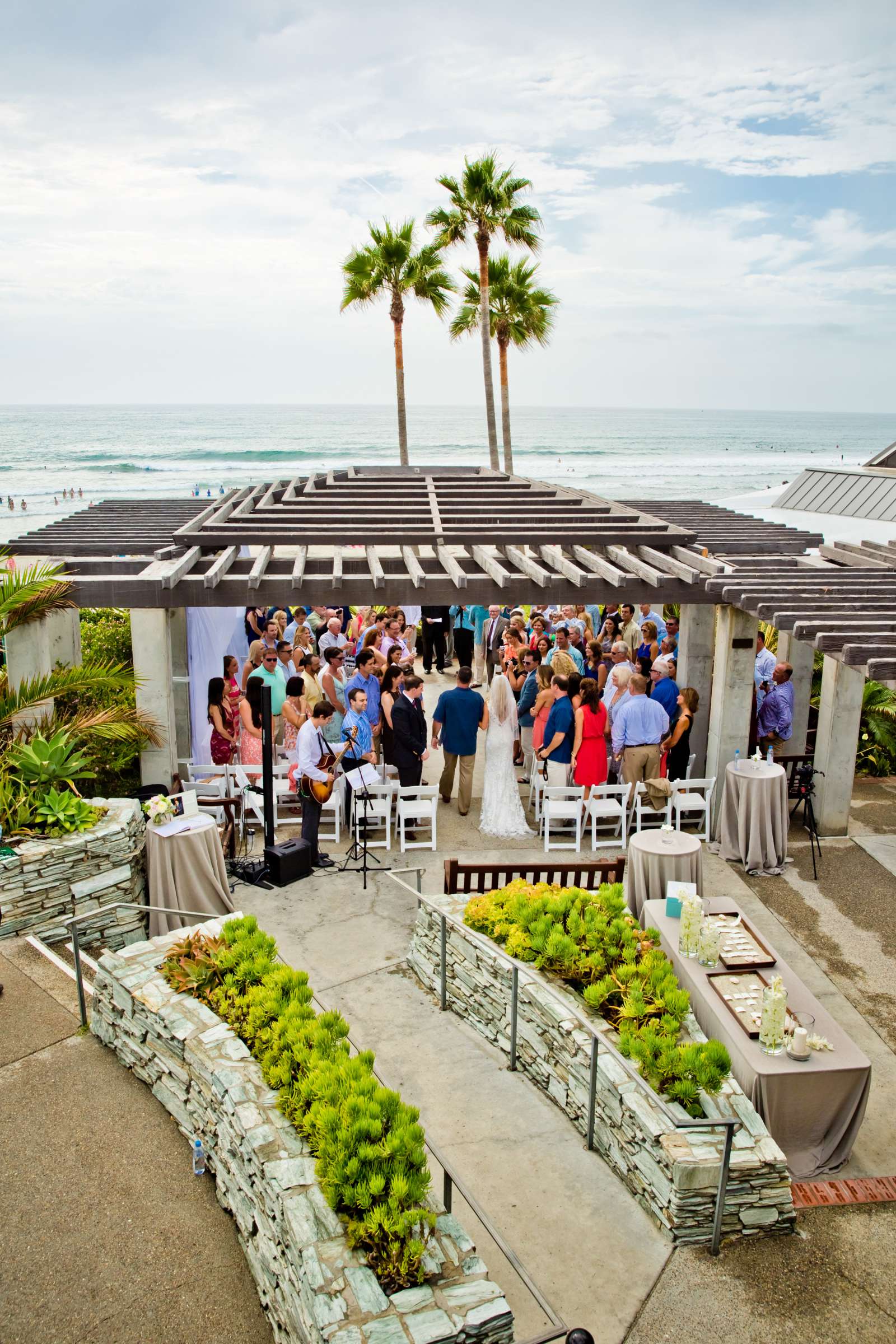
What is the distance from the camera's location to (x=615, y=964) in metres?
6.29

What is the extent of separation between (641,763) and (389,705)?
2706mm

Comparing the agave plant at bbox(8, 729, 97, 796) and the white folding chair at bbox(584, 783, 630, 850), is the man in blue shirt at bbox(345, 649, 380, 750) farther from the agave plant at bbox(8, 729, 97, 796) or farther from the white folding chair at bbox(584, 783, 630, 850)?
the agave plant at bbox(8, 729, 97, 796)

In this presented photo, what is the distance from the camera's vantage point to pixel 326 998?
707 centimetres

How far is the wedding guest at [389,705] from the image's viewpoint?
33.7 ft

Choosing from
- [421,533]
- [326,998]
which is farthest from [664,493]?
[326,998]

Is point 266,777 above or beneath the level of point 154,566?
beneath

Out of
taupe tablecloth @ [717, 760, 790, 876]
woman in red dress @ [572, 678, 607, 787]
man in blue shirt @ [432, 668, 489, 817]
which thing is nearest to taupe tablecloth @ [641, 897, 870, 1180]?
taupe tablecloth @ [717, 760, 790, 876]

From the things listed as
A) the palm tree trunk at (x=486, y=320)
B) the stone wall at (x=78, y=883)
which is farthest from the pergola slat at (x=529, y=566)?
the palm tree trunk at (x=486, y=320)

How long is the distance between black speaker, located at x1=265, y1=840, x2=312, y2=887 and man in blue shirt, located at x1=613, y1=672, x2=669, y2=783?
11.1ft

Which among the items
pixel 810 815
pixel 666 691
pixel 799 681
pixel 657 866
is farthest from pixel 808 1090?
pixel 799 681

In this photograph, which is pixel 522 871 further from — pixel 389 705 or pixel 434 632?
pixel 434 632

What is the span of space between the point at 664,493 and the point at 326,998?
65.6 m

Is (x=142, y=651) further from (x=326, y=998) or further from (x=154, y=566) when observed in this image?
(x=326, y=998)

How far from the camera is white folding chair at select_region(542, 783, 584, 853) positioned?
979 centimetres
